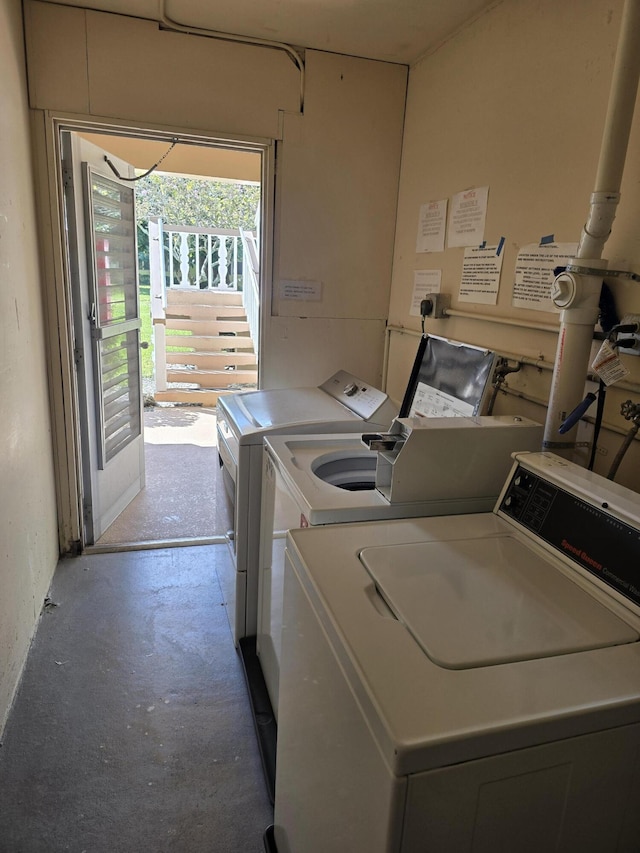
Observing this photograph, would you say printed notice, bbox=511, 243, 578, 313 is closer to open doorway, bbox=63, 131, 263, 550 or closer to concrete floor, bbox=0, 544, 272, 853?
open doorway, bbox=63, 131, 263, 550

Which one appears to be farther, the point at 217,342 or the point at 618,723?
the point at 217,342

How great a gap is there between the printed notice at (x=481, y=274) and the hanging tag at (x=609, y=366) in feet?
2.23

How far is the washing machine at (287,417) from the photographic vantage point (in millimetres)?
1889

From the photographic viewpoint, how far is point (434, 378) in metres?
2.05

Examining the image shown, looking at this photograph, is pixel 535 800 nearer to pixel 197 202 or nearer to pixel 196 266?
pixel 196 266

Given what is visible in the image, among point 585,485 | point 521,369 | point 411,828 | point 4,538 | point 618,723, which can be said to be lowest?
point 4,538

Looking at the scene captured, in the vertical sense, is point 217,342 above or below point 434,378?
below

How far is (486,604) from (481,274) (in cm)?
146

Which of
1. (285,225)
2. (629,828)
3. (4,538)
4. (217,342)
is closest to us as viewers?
(629,828)

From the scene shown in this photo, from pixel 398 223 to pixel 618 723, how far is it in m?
2.51

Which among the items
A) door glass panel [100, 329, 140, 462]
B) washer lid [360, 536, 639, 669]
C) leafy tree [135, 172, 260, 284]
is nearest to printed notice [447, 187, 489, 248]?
washer lid [360, 536, 639, 669]

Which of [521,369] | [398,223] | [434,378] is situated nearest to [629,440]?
[521,369]

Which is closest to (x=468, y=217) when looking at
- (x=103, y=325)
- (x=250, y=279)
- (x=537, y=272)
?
(x=537, y=272)

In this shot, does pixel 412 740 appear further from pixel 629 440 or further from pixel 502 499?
pixel 629 440
